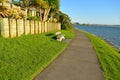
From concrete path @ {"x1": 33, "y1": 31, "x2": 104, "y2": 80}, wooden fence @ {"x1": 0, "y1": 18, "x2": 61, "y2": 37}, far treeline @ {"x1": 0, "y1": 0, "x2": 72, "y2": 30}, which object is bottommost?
concrete path @ {"x1": 33, "y1": 31, "x2": 104, "y2": 80}

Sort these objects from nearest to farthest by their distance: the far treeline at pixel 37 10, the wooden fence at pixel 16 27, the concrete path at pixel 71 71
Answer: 1. the concrete path at pixel 71 71
2. the wooden fence at pixel 16 27
3. the far treeline at pixel 37 10

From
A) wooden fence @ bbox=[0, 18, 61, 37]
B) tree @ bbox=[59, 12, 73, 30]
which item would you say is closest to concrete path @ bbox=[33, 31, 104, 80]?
wooden fence @ bbox=[0, 18, 61, 37]

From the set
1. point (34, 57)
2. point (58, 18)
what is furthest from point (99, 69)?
point (58, 18)

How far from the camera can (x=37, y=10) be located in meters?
48.1

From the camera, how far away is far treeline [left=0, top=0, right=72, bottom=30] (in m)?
21.4

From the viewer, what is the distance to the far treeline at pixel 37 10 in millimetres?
21411

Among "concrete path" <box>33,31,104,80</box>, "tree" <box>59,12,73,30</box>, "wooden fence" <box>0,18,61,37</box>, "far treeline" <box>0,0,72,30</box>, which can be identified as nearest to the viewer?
"concrete path" <box>33,31,104,80</box>

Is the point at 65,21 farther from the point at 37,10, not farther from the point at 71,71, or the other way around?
the point at 71,71

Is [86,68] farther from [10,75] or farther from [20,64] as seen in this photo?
[10,75]

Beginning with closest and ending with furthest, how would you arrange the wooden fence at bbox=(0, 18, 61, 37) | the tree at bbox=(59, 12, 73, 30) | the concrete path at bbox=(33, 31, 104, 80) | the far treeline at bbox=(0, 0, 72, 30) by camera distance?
the concrete path at bbox=(33, 31, 104, 80) → the wooden fence at bbox=(0, 18, 61, 37) → the far treeline at bbox=(0, 0, 72, 30) → the tree at bbox=(59, 12, 73, 30)

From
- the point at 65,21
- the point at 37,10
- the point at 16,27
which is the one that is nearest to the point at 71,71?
the point at 16,27

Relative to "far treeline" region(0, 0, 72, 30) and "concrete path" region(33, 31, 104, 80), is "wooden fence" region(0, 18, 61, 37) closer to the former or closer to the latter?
"far treeline" region(0, 0, 72, 30)

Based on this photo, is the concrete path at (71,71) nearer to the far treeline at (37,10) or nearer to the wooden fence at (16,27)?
the wooden fence at (16,27)

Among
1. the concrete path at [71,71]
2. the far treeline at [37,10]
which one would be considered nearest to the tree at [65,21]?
the far treeline at [37,10]
